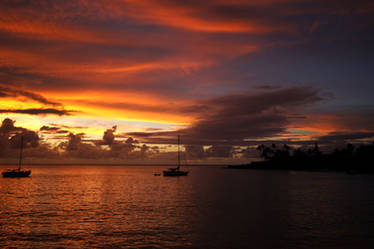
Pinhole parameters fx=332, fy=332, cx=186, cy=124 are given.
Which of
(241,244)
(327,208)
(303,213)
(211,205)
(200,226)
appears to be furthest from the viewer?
(211,205)

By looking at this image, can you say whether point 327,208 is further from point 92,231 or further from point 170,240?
point 92,231

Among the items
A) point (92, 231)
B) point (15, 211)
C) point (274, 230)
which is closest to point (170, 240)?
point (92, 231)

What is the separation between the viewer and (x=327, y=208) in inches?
2016

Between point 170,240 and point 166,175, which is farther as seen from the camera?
point 166,175

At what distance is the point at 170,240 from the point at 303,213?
78.0 feet

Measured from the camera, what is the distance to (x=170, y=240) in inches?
1206

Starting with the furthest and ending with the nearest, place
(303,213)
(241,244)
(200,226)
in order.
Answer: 1. (303,213)
2. (200,226)
3. (241,244)

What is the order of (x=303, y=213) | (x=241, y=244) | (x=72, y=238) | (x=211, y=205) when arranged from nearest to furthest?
(x=241, y=244), (x=72, y=238), (x=303, y=213), (x=211, y=205)

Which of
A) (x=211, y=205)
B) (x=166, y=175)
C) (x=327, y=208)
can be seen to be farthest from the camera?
(x=166, y=175)

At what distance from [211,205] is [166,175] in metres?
111

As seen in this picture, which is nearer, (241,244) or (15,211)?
(241,244)

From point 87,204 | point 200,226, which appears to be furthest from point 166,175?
point 200,226

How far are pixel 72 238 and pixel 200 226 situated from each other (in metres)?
13.5

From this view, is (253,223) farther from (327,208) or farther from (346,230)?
(327,208)
